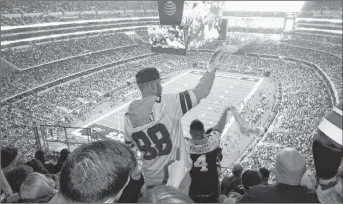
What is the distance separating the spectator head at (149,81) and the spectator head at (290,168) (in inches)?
28.4

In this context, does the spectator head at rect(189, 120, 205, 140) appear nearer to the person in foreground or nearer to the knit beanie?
the person in foreground

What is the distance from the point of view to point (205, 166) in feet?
5.95

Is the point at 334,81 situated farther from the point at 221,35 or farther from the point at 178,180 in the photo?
the point at 178,180

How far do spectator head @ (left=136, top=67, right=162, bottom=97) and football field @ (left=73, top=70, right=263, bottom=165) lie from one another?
10.6 m

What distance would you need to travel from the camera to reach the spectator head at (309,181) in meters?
1.22

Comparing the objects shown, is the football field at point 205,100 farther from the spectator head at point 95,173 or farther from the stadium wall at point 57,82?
the spectator head at point 95,173

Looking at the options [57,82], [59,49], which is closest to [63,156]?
[57,82]

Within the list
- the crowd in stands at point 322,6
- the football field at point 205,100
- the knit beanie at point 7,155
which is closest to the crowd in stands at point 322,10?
the crowd in stands at point 322,6

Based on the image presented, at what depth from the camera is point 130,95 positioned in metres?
16.4

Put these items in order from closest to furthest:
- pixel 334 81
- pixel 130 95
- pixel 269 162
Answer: pixel 269 162
pixel 334 81
pixel 130 95

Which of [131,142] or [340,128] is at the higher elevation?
[340,128]

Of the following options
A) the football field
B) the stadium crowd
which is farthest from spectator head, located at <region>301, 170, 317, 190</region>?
the football field

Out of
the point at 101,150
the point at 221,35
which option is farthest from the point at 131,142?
the point at 221,35

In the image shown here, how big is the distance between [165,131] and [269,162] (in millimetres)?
6906
